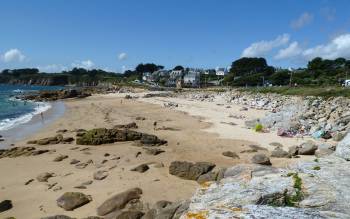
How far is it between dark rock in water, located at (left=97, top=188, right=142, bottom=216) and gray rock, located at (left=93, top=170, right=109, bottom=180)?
2660 millimetres

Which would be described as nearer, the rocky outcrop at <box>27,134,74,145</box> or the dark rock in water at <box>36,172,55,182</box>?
the dark rock in water at <box>36,172,55,182</box>

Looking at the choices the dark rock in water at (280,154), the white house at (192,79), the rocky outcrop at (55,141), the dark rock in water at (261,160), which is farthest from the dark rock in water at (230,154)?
the white house at (192,79)

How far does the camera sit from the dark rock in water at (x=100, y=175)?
15.5 m

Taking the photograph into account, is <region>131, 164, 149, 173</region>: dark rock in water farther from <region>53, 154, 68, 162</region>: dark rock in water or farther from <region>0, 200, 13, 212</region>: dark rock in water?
<region>0, 200, 13, 212</region>: dark rock in water

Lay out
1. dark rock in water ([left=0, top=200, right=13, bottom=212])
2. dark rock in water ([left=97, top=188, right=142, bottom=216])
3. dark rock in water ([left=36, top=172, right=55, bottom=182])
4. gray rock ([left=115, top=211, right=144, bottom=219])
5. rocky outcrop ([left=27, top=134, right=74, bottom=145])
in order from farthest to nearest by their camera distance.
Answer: rocky outcrop ([left=27, top=134, right=74, bottom=145])
dark rock in water ([left=36, top=172, right=55, bottom=182])
dark rock in water ([left=0, top=200, right=13, bottom=212])
dark rock in water ([left=97, top=188, right=142, bottom=216])
gray rock ([left=115, top=211, right=144, bottom=219])

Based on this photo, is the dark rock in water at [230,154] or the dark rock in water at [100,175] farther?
the dark rock in water at [230,154]

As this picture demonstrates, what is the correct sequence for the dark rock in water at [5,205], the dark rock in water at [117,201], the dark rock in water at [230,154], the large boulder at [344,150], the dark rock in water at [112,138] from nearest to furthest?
the large boulder at [344,150]
the dark rock in water at [117,201]
the dark rock in water at [5,205]
the dark rock in water at [230,154]
the dark rock in water at [112,138]

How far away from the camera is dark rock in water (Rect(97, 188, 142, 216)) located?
1198 centimetres

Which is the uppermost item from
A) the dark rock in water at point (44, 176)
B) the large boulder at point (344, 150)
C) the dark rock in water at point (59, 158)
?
the large boulder at point (344, 150)

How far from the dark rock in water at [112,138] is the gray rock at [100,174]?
6.47 metres

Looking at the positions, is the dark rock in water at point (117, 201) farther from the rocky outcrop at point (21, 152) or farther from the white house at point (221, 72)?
the white house at point (221, 72)

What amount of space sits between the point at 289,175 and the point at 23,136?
2548 cm

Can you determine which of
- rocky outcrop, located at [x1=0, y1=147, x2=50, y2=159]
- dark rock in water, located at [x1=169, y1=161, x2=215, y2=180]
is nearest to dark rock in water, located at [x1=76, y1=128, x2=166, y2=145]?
rocky outcrop, located at [x1=0, y1=147, x2=50, y2=159]

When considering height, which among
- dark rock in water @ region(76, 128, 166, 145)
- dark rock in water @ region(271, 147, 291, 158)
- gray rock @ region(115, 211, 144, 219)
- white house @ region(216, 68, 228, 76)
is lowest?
gray rock @ region(115, 211, 144, 219)
